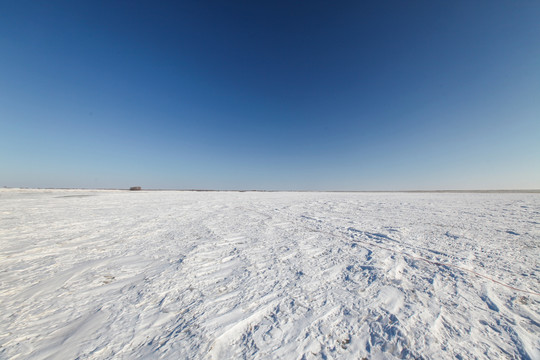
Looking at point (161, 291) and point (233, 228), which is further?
point (233, 228)

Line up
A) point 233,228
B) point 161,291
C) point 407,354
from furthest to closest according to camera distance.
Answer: point 233,228 → point 161,291 → point 407,354

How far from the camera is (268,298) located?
6.95ft

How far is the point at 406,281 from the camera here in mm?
2480

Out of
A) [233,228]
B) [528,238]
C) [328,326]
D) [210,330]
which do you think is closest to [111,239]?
[233,228]

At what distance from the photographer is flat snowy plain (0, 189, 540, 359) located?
150 centimetres

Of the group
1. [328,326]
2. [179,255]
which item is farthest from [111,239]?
[328,326]

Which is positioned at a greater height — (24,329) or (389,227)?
(389,227)

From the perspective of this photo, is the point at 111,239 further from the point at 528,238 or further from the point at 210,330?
the point at 528,238

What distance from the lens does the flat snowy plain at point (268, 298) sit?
1.50 m

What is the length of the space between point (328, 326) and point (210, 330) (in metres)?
1.05

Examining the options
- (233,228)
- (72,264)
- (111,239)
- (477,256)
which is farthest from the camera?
(233,228)

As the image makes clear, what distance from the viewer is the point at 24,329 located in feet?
5.44

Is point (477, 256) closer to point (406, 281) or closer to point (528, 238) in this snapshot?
point (406, 281)

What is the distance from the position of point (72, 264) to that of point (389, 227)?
22.4ft
